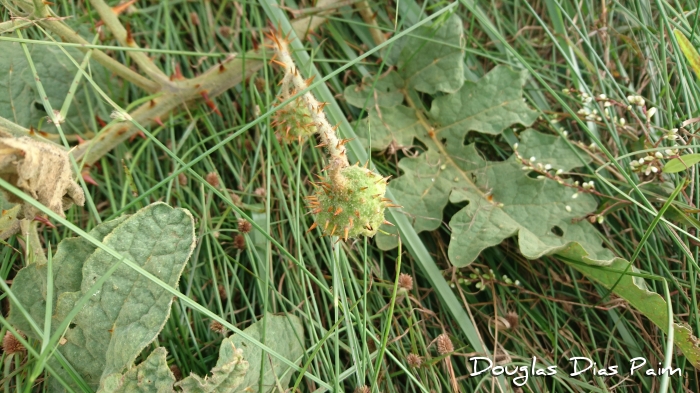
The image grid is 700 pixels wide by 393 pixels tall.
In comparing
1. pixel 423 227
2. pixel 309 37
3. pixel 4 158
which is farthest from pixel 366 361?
pixel 309 37

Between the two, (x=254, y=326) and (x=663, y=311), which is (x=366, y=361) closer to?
(x=254, y=326)

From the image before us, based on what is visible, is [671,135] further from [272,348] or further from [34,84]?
[34,84]

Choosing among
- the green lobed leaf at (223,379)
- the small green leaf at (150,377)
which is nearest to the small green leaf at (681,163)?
the green lobed leaf at (223,379)

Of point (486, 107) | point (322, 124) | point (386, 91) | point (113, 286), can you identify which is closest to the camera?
point (113, 286)

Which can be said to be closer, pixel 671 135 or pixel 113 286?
pixel 113 286

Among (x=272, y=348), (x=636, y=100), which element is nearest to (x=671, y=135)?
(x=636, y=100)

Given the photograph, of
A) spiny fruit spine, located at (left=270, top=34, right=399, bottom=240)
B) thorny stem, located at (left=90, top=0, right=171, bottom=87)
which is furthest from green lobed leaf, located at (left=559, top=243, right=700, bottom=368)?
thorny stem, located at (left=90, top=0, right=171, bottom=87)
